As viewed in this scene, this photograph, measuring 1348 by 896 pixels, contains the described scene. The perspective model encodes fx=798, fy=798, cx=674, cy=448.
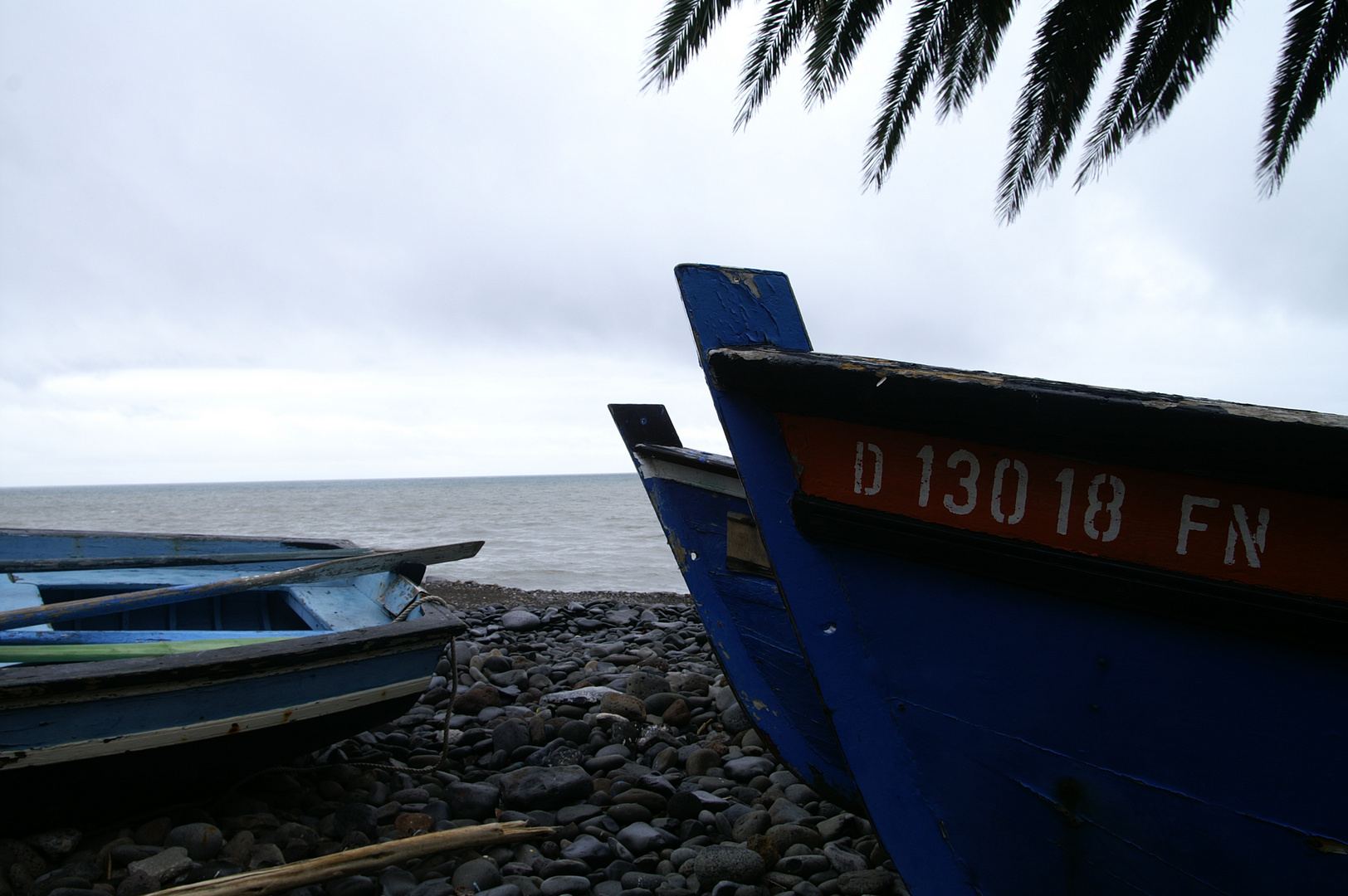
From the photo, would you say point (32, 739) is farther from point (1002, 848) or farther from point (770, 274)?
point (1002, 848)

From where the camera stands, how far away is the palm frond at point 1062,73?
18.8 ft

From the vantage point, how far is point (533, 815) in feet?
9.72

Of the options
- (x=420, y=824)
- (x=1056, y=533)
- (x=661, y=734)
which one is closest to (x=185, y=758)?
(x=420, y=824)

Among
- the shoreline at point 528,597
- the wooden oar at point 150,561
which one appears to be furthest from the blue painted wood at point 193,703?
the shoreline at point 528,597

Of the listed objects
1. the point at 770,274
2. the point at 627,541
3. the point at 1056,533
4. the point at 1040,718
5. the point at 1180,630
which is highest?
the point at 770,274

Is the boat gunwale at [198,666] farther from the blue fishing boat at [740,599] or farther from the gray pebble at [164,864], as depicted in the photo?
the blue fishing boat at [740,599]

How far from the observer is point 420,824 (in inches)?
112

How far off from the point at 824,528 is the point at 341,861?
1827mm

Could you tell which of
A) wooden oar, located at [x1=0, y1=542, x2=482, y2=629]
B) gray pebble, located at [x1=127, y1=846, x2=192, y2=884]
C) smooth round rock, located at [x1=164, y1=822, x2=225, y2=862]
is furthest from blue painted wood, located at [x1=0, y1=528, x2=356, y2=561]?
gray pebble, located at [x1=127, y1=846, x2=192, y2=884]

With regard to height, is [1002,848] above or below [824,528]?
below

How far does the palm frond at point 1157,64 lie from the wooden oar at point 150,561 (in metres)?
6.65

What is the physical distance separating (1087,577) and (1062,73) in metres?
5.85

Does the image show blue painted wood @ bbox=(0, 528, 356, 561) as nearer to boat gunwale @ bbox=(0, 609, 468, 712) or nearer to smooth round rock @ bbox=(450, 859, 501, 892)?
boat gunwale @ bbox=(0, 609, 468, 712)

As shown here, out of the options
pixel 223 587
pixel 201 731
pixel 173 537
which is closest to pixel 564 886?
pixel 201 731
